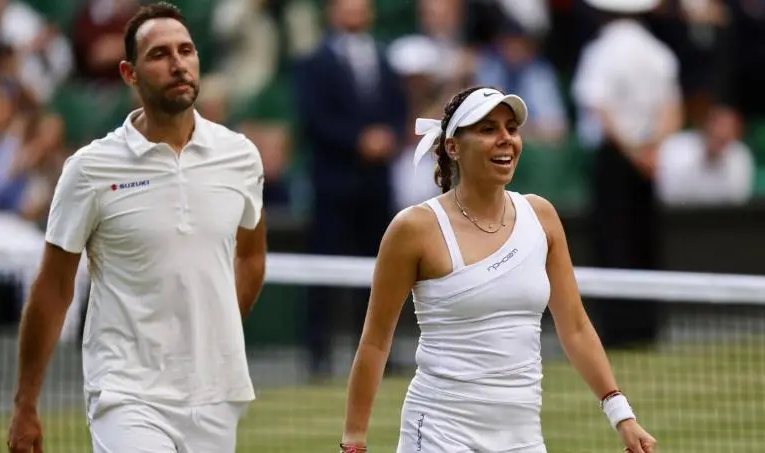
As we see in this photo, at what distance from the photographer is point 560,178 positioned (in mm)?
17656

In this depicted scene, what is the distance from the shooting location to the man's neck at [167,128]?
22.5 feet

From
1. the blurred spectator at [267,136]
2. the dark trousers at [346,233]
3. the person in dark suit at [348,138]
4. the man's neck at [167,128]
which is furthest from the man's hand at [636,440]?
the blurred spectator at [267,136]

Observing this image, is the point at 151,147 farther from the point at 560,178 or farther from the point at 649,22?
the point at 560,178

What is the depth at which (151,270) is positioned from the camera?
673 cm

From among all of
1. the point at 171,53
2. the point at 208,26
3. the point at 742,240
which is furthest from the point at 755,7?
the point at 171,53

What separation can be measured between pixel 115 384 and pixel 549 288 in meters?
1.49

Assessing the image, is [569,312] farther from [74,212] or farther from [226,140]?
[74,212]

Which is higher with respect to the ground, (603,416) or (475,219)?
(475,219)

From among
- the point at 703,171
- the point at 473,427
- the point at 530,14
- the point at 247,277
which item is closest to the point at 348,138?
the point at 530,14

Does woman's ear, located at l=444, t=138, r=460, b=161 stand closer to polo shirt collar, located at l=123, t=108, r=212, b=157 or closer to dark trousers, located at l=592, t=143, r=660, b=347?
polo shirt collar, located at l=123, t=108, r=212, b=157

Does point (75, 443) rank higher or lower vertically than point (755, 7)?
lower

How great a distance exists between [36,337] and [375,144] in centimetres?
760

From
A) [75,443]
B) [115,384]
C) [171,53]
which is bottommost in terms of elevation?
[75,443]

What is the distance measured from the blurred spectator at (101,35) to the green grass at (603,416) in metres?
4.79
